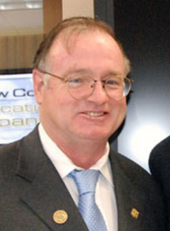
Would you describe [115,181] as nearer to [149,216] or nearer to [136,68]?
[149,216]

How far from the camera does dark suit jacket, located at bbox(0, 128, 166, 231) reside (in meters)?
1.11

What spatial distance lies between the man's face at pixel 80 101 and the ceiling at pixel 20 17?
0.67 m

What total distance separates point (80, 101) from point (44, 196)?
31 centimetres

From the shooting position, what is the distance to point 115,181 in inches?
52.4

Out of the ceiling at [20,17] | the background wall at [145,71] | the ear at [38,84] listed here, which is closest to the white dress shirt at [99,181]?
the ear at [38,84]

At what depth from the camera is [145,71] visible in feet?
5.82

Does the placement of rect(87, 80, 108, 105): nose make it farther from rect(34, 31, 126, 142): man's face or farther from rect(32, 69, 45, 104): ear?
rect(32, 69, 45, 104): ear

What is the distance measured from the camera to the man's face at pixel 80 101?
1229 mm

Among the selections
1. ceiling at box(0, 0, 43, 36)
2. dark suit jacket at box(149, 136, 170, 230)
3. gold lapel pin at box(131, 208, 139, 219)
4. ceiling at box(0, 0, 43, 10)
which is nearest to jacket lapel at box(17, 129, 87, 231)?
gold lapel pin at box(131, 208, 139, 219)

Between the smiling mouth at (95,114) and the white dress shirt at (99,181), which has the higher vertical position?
the smiling mouth at (95,114)

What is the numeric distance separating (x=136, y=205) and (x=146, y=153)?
50 centimetres

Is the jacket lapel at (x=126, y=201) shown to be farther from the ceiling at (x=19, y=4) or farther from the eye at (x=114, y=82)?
the ceiling at (x=19, y=4)

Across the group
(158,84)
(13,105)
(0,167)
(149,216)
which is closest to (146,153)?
(158,84)

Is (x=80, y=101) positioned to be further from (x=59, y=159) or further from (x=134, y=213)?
(x=134, y=213)
